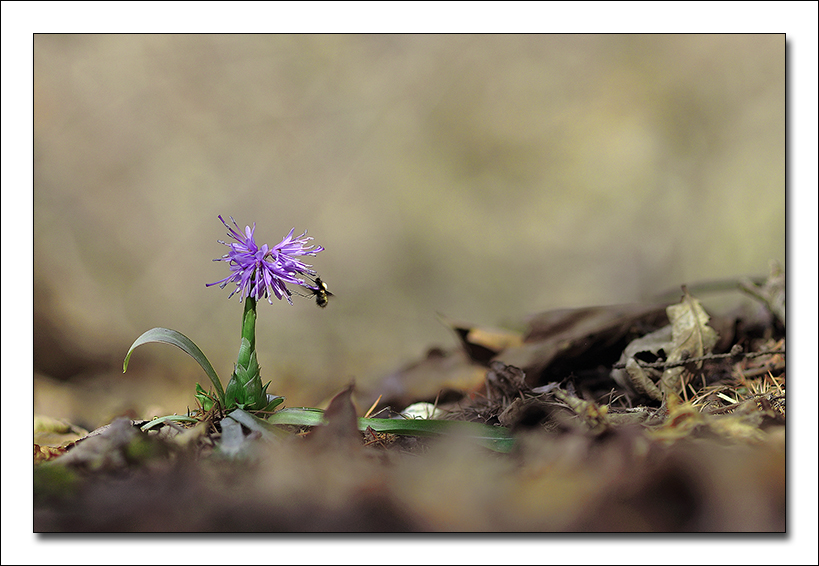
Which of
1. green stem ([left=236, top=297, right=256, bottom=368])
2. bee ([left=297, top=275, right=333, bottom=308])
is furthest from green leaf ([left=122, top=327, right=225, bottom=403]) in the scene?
bee ([left=297, top=275, right=333, bottom=308])

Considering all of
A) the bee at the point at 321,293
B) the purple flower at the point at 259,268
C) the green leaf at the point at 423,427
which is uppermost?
the purple flower at the point at 259,268

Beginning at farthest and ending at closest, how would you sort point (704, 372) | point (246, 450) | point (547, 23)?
point (547, 23), point (704, 372), point (246, 450)

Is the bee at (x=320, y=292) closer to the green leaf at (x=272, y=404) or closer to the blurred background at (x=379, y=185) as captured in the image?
the green leaf at (x=272, y=404)

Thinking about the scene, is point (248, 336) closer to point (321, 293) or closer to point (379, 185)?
point (321, 293)

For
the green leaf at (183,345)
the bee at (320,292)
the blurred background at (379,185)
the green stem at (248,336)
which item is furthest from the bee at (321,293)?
the blurred background at (379,185)

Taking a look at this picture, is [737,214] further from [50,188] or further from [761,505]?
[50,188]

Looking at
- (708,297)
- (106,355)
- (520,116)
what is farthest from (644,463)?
(106,355)

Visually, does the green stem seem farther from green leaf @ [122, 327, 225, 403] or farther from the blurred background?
the blurred background

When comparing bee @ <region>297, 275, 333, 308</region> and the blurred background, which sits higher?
the blurred background
